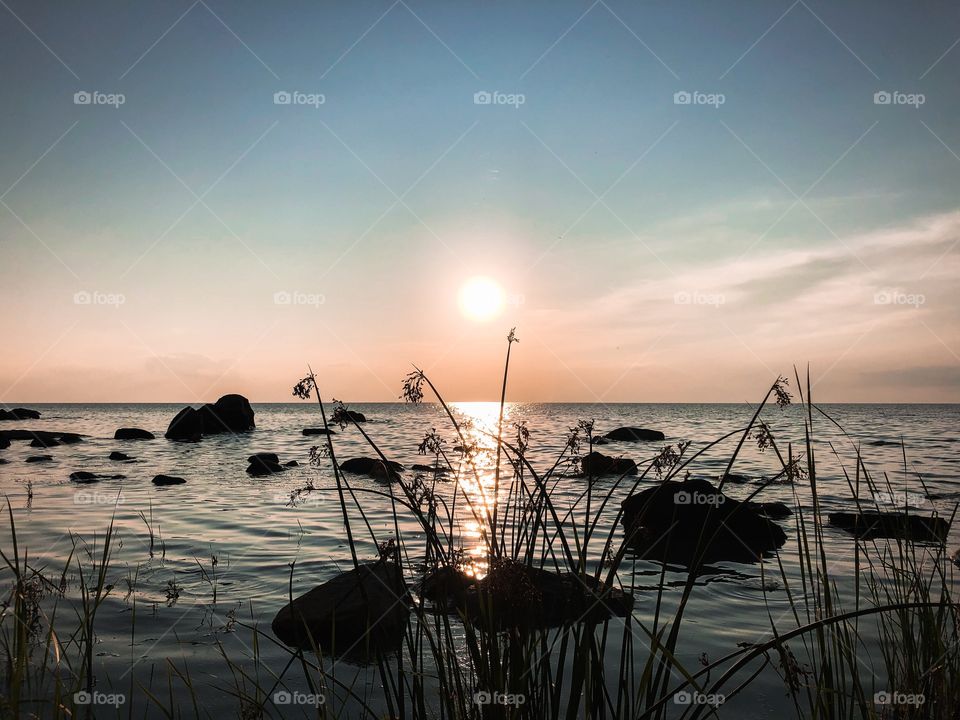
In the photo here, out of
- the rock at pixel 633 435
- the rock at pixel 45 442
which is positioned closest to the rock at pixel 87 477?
the rock at pixel 633 435

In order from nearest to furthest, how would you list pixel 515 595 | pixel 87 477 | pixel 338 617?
1. pixel 515 595
2. pixel 338 617
3. pixel 87 477

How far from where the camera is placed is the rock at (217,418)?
3494cm

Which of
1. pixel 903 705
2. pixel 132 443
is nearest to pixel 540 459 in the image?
pixel 903 705

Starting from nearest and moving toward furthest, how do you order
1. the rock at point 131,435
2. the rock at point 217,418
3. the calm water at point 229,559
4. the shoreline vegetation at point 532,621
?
the shoreline vegetation at point 532,621 → the calm water at point 229,559 → the rock at point 131,435 → the rock at point 217,418

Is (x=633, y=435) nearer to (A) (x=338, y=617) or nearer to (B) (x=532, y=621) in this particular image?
(A) (x=338, y=617)

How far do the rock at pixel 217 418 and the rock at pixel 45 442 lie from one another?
499 centimetres

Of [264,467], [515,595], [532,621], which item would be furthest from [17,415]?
[515,595]

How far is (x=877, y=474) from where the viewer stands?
16453mm

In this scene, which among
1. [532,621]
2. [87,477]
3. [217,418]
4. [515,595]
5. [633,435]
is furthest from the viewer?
[217,418]

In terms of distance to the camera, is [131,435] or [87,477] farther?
[131,435]

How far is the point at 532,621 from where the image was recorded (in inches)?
93.0

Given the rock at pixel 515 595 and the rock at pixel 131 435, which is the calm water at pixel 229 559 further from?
the rock at pixel 131 435

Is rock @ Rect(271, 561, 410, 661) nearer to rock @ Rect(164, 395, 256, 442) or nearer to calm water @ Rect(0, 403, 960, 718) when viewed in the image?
calm water @ Rect(0, 403, 960, 718)

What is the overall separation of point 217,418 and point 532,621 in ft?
135
